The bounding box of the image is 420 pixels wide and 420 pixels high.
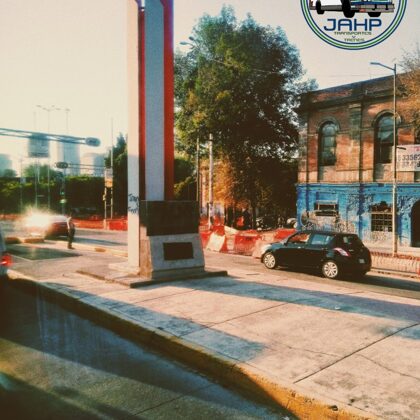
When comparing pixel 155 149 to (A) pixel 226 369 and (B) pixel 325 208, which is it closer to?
(A) pixel 226 369

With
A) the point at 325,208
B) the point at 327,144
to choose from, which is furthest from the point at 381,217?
the point at 327,144

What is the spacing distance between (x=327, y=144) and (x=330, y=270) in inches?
601

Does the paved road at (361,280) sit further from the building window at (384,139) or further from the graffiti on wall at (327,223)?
the building window at (384,139)

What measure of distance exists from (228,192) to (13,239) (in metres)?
16.9

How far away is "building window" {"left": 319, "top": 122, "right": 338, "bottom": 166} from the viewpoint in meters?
25.9

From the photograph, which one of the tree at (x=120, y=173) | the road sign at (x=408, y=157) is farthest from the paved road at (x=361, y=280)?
the tree at (x=120, y=173)

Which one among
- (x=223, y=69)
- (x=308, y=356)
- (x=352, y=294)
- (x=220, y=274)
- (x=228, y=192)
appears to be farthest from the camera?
(x=228, y=192)

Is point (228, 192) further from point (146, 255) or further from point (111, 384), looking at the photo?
point (111, 384)

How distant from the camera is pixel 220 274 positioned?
10789 millimetres

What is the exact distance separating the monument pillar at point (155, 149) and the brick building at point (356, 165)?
15.9m

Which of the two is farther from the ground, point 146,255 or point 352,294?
point 146,255

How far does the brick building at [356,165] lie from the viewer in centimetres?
2252

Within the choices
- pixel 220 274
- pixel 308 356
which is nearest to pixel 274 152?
pixel 220 274

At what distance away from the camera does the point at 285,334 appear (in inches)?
237
